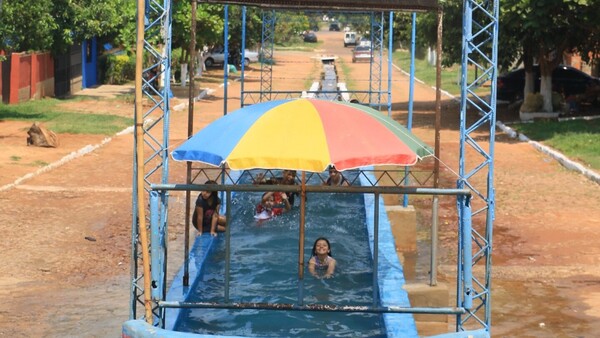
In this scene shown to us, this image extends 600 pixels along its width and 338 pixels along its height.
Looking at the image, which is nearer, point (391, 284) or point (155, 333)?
point (155, 333)

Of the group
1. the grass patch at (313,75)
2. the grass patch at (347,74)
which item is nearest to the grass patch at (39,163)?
the grass patch at (347,74)

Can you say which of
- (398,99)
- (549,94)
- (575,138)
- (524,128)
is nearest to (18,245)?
(575,138)

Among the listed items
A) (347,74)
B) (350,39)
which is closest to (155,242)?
(347,74)

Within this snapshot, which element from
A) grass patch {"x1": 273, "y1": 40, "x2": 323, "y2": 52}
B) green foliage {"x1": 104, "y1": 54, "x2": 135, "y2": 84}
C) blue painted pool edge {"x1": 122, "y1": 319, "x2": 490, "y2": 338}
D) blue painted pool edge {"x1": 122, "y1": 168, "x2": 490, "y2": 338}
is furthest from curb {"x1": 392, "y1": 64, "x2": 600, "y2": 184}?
grass patch {"x1": 273, "y1": 40, "x2": 323, "y2": 52}

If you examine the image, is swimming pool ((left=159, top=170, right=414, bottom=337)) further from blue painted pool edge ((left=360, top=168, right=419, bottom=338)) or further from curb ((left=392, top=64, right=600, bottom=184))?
curb ((left=392, top=64, right=600, bottom=184))

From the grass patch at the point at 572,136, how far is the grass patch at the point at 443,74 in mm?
14279

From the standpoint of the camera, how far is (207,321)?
34.2ft

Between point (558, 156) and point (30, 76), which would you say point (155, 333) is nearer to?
point (558, 156)

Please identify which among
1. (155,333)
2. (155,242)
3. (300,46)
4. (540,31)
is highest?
(300,46)

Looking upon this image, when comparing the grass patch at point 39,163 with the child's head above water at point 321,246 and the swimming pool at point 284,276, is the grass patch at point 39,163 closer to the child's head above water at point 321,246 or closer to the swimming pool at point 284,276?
the swimming pool at point 284,276

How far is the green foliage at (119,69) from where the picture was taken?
43281 mm

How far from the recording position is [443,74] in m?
57.4

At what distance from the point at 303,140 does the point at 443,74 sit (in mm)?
49745

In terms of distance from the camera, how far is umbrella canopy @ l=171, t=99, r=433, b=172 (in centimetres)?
835
